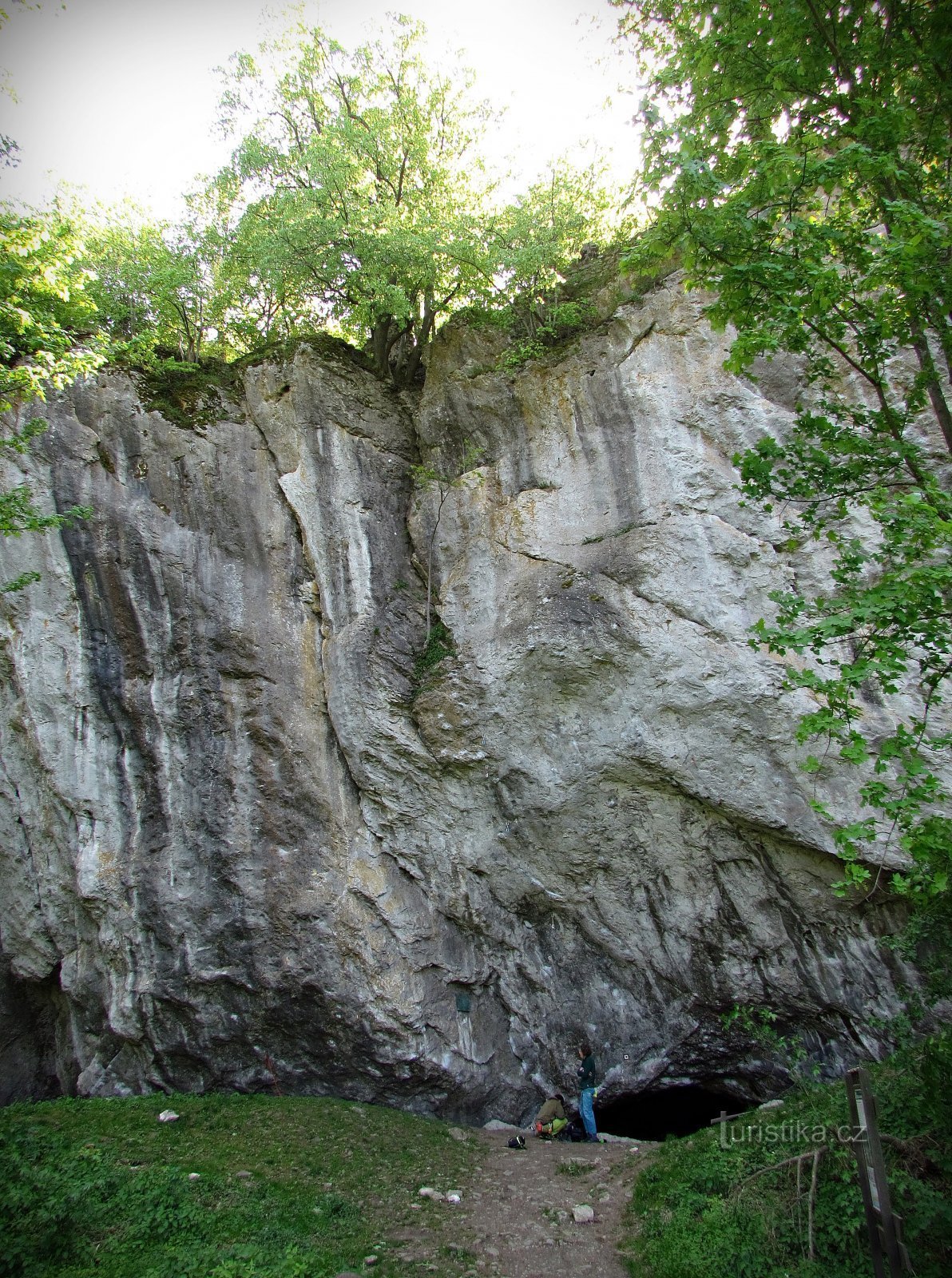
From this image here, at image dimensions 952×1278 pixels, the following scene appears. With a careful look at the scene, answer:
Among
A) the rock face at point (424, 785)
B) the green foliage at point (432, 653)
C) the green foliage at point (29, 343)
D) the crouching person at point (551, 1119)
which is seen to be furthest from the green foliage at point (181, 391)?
the crouching person at point (551, 1119)

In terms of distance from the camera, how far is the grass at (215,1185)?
5.82 m

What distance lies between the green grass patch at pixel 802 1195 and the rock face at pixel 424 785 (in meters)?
2.61

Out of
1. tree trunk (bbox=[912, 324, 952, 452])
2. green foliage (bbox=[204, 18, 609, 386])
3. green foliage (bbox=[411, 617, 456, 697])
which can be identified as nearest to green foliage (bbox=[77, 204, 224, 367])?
green foliage (bbox=[204, 18, 609, 386])

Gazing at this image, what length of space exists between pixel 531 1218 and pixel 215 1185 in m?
3.31

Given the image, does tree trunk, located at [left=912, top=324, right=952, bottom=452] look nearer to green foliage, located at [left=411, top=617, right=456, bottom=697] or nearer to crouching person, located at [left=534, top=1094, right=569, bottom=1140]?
green foliage, located at [left=411, top=617, right=456, bottom=697]

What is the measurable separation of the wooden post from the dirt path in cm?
268

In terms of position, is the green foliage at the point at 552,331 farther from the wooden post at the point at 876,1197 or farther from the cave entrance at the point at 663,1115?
the cave entrance at the point at 663,1115

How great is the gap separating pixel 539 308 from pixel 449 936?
11.5 meters

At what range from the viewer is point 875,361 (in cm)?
696

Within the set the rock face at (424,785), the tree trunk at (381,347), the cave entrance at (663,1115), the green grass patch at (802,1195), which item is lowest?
the cave entrance at (663,1115)

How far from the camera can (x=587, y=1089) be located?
10.1m

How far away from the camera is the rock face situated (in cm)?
1009

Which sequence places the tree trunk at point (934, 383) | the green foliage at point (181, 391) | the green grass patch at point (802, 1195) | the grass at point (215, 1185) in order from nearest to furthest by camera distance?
the green grass patch at point (802, 1195), the grass at point (215, 1185), the tree trunk at point (934, 383), the green foliage at point (181, 391)

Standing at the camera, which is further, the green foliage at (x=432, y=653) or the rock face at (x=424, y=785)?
the green foliage at (x=432, y=653)
